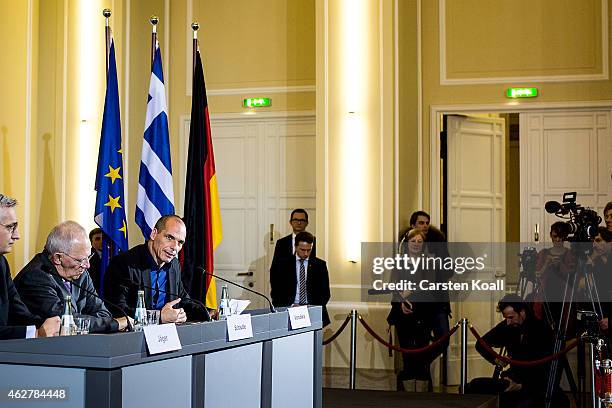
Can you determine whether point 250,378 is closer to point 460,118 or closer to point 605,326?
point 605,326

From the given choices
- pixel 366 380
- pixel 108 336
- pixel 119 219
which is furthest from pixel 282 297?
pixel 108 336

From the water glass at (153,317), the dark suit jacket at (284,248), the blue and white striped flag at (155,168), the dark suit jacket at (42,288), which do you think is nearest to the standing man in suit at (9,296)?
the dark suit jacket at (42,288)

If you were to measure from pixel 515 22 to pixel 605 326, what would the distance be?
12.7 feet

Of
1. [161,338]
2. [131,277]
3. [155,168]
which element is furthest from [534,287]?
[161,338]

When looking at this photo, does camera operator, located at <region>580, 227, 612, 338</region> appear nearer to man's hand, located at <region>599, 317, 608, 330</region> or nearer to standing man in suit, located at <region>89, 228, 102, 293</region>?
man's hand, located at <region>599, 317, 608, 330</region>

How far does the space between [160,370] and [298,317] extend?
1460mm

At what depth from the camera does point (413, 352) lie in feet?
25.2

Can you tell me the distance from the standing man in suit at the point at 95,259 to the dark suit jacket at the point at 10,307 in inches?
121

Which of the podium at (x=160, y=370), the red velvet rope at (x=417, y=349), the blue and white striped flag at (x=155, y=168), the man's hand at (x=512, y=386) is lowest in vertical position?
the man's hand at (x=512, y=386)

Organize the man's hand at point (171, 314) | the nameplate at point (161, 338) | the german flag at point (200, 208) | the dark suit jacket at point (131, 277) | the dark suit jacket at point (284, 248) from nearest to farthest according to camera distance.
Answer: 1. the nameplate at point (161, 338)
2. the man's hand at point (171, 314)
3. the dark suit jacket at point (131, 277)
4. the german flag at point (200, 208)
5. the dark suit jacket at point (284, 248)

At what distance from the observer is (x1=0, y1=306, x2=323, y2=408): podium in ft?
10.2

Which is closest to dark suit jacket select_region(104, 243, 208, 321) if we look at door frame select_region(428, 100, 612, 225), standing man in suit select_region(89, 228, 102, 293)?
standing man in suit select_region(89, 228, 102, 293)

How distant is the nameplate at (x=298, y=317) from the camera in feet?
15.5

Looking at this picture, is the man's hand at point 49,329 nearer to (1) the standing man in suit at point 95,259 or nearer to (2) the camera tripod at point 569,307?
(1) the standing man in suit at point 95,259
